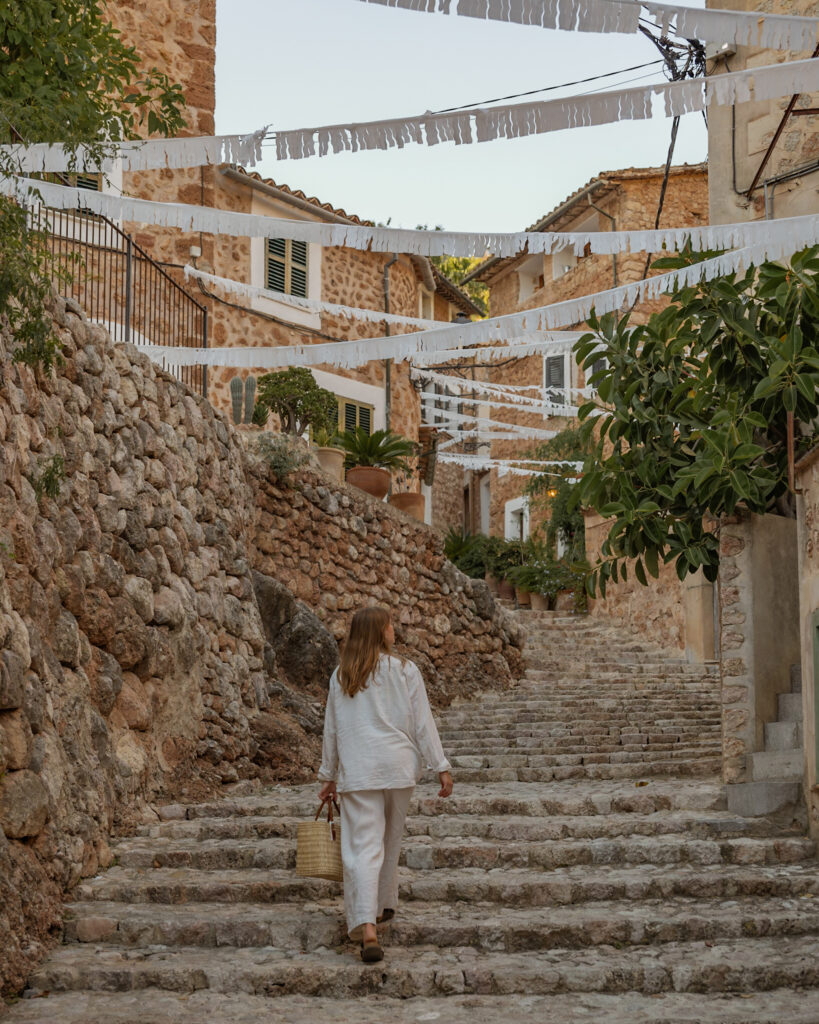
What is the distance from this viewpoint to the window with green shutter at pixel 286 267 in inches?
719

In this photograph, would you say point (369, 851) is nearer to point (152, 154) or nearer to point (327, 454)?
point (152, 154)

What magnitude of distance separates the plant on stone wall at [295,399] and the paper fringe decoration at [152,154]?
25.1 feet

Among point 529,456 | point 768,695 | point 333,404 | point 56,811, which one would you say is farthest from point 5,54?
point 529,456

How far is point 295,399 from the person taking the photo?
14602 mm

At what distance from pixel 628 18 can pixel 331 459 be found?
9.77 meters

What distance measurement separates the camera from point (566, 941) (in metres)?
5.46

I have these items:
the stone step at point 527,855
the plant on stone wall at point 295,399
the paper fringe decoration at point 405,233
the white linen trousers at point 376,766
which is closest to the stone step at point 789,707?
the stone step at point 527,855

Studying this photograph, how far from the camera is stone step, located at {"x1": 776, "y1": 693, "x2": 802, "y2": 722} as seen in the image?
314 inches

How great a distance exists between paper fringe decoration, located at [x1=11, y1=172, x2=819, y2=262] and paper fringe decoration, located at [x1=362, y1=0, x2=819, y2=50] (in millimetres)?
1375

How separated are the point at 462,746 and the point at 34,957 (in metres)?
5.95

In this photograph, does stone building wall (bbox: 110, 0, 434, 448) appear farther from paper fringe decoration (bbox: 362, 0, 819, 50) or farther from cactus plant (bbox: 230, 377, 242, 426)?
paper fringe decoration (bbox: 362, 0, 819, 50)

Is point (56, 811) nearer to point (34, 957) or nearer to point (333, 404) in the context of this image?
point (34, 957)

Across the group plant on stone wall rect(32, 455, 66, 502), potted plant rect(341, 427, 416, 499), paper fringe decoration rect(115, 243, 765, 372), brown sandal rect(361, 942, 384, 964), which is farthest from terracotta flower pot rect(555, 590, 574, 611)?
brown sandal rect(361, 942, 384, 964)

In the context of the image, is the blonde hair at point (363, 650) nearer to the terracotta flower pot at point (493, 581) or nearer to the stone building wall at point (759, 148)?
the stone building wall at point (759, 148)
